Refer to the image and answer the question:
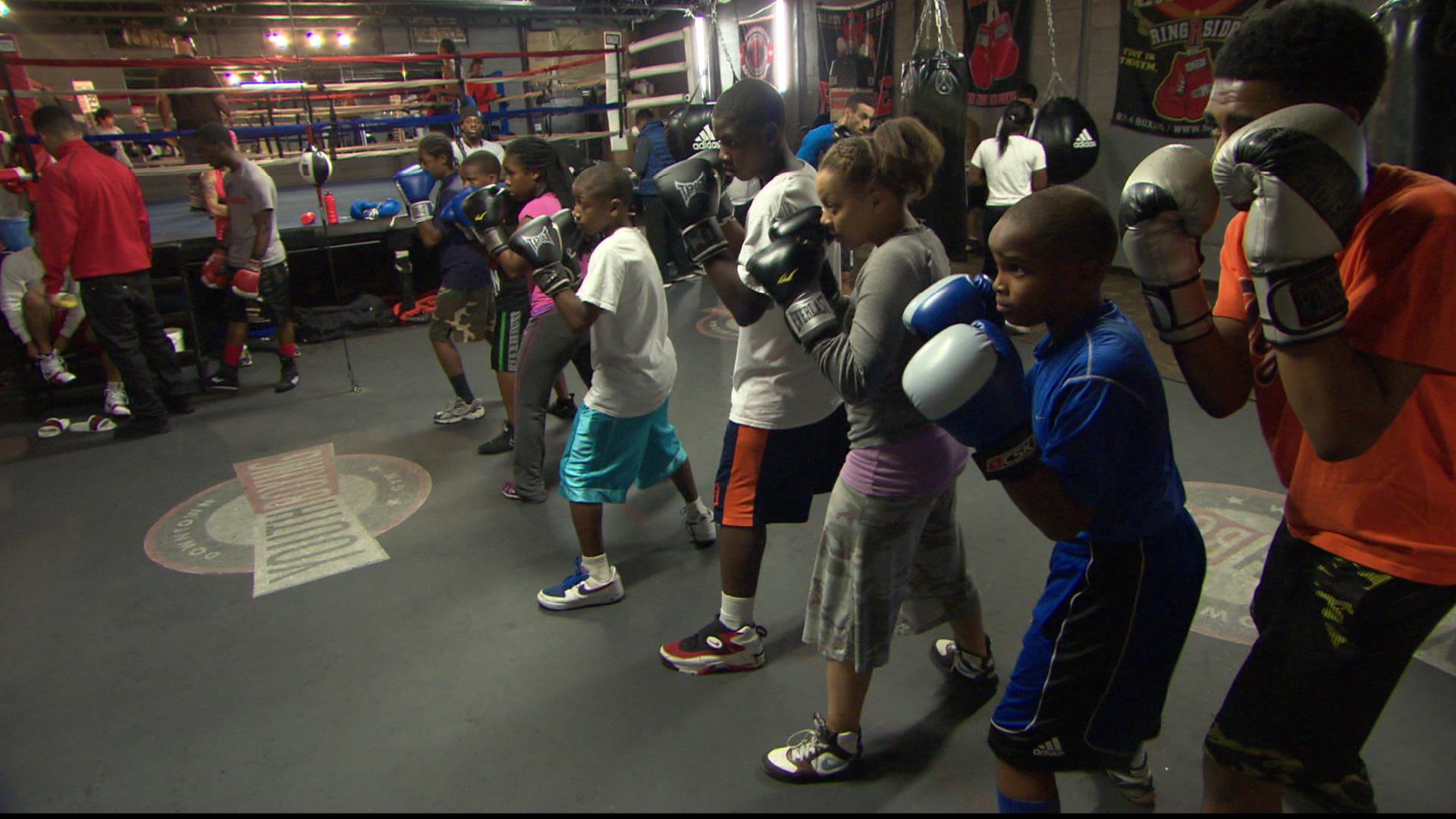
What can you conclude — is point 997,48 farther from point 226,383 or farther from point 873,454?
point 873,454

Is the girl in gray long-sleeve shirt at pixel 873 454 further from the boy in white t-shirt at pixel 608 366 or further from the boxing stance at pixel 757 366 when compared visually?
the boy in white t-shirt at pixel 608 366

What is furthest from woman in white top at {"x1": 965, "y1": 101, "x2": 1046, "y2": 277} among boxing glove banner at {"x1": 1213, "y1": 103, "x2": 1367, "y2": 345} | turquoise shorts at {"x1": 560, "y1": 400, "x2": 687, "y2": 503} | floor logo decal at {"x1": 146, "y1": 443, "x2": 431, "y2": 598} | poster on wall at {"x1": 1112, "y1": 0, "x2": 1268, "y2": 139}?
boxing glove banner at {"x1": 1213, "y1": 103, "x2": 1367, "y2": 345}

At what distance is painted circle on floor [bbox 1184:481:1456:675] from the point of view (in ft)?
7.49

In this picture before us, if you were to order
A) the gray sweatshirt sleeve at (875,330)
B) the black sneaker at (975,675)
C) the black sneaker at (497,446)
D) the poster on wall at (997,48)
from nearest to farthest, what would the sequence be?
the gray sweatshirt sleeve at (875,330)
the black sneaker at (975,675)
the black sneaker at (497,446)
the poster on wall at (997,48)

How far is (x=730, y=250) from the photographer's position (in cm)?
212

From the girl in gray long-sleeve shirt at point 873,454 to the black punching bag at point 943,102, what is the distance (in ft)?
9.31

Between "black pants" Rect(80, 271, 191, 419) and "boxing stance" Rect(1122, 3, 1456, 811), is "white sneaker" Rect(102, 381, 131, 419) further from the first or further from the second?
"boxing stance" Rect(1122, 3, 1456, 811)

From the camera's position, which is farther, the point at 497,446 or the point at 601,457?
the point at 497,446

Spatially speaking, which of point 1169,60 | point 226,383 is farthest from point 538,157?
point 1169,60

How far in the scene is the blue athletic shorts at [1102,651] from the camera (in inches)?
50.6

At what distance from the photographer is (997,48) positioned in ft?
25.4

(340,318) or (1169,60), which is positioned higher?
(1169,60)

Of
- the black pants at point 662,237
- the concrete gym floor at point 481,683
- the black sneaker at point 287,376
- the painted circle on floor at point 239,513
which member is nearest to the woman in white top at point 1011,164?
the concrete gym floor at point 481,683

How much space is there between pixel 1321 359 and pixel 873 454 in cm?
81
